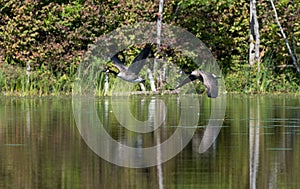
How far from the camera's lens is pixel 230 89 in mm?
25859

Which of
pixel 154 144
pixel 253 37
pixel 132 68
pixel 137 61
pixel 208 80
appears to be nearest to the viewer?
pixel 154 144

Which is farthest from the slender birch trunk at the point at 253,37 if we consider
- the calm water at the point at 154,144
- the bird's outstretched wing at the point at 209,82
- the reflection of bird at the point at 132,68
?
the reflection of bird at the point at 132,68

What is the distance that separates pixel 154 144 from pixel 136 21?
50.7ft

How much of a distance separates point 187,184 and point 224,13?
19.5m

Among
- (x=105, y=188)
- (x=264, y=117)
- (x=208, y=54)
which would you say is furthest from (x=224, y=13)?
(x=105, y=188)

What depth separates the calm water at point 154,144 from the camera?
802cm

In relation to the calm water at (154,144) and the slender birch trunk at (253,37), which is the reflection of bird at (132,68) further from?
the slender birch trunk at (253,37)

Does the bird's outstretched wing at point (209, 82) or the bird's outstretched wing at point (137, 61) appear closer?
the bird's outstretched wing at point (137, 61)

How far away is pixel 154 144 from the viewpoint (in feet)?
38.3

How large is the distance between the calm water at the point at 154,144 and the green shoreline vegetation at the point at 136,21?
537cm

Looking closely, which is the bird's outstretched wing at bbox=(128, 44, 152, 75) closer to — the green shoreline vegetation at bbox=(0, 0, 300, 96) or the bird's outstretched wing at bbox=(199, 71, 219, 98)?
the bird's outstretched wing at bbox=(199, 71, 219, 98)

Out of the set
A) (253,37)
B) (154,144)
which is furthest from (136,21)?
(154,144)

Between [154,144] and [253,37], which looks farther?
[253,37]

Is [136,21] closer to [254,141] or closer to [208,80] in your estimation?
[208,80]
